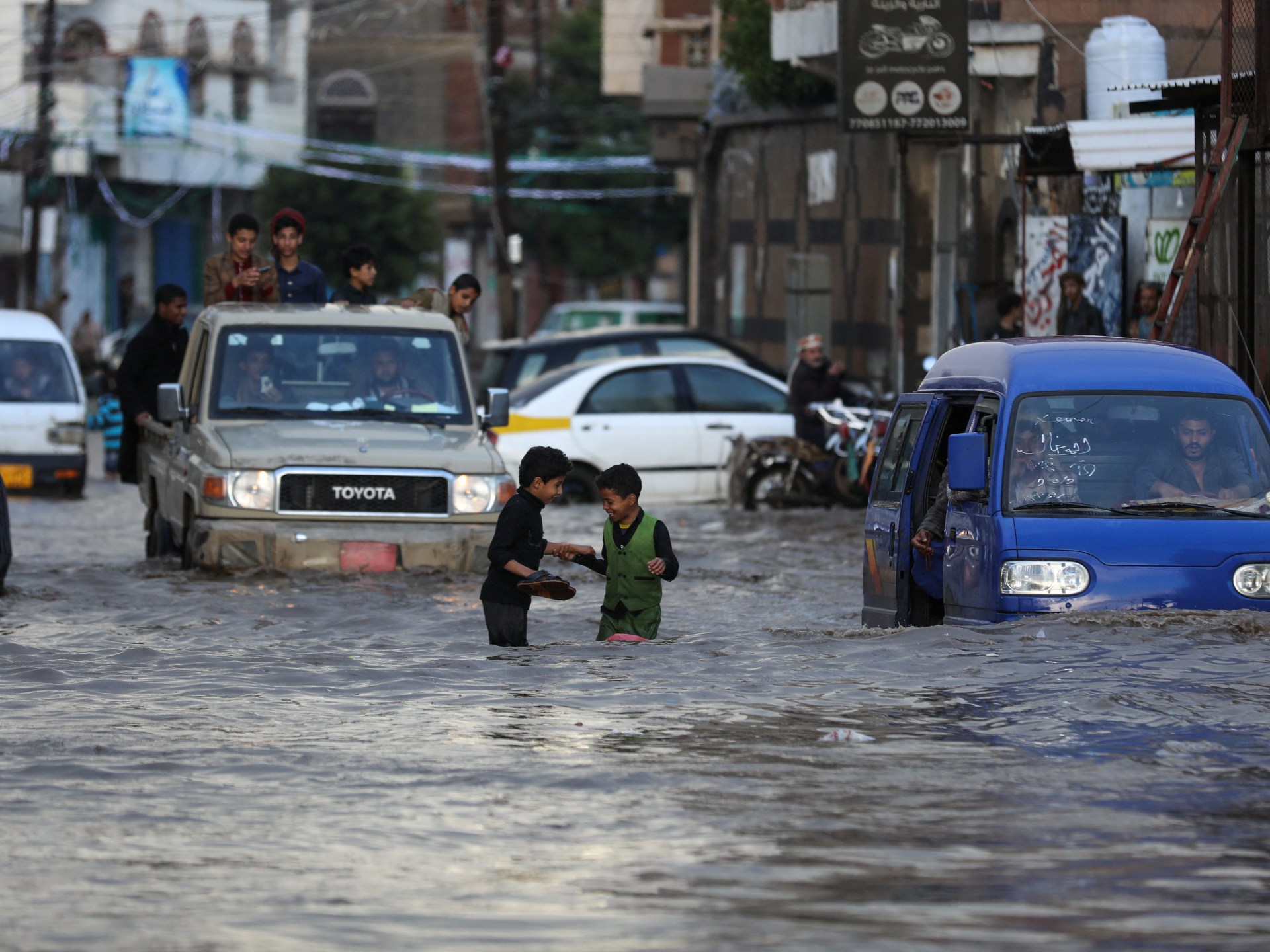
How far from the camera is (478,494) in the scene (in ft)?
42.8

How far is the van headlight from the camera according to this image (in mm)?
12992

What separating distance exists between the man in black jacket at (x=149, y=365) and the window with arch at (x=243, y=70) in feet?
145

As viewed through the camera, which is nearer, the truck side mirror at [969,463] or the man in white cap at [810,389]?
the truck side mirror at [969,463]

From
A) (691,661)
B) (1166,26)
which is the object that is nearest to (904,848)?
(691,661)

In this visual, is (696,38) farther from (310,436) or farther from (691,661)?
(691,661)

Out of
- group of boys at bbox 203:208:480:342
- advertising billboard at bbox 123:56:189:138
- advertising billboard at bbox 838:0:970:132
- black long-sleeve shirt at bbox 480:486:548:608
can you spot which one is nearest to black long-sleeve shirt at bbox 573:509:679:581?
black long-sleeve shirt at bbox 480:486:548:608

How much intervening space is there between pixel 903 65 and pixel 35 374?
9239 millimetres

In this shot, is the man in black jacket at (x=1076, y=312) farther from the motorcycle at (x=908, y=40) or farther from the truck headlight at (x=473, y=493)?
the truck headlight at (x=473, y=493)

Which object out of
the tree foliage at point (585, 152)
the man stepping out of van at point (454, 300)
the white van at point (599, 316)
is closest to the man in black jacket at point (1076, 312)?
Result: the man stepping out of van at point (454, 300)

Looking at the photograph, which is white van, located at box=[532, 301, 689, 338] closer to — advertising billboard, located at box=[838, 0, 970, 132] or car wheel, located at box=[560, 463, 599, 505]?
advertising billboard, located at box=[838, 0, 970, 132]

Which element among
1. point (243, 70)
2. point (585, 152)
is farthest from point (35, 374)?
point (585, 152)

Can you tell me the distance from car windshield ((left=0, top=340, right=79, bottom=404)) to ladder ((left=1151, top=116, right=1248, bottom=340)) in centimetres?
1217

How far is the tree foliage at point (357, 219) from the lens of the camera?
186 ft

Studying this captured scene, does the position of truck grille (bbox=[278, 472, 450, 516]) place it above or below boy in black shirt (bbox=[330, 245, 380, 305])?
below
